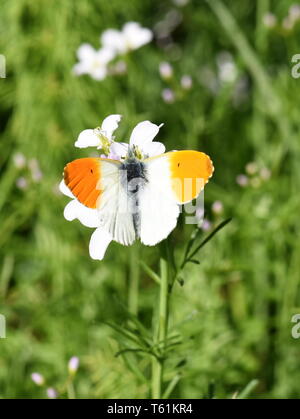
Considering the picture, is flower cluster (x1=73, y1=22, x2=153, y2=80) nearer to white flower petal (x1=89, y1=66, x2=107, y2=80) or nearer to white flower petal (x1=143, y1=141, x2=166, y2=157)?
white flower petal (x1=89, y1=66, x2=107, y2=80)

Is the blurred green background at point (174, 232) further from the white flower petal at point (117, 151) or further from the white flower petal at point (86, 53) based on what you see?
the white flower petal at point (117, 151)

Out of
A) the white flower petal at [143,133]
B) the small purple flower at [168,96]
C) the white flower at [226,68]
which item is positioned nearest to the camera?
the white flower petal at [143,133]

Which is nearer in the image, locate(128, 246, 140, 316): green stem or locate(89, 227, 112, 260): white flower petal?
locate(89, 227, 112, 260): white flower petal

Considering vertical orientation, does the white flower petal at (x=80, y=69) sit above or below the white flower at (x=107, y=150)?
above

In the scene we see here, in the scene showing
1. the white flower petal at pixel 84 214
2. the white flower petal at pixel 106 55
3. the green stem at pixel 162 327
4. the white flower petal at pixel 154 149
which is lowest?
the green stem at pixel 162 327

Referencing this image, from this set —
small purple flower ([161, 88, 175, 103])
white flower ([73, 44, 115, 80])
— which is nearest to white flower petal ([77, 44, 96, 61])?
white flower ([73, 44, 115, 80])

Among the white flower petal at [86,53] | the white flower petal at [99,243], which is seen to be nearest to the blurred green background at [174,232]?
the white flower petal at [86,53]

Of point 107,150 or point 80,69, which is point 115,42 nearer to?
point 80,69
